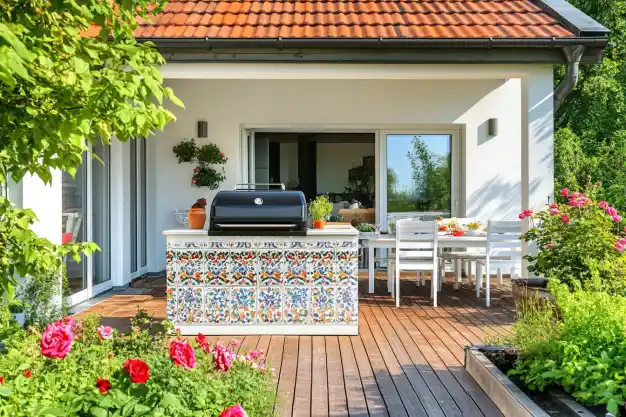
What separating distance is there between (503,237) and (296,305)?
9.22 feet

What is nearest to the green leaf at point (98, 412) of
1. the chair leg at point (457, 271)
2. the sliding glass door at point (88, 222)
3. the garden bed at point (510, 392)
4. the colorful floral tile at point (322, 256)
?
the garden bed at point (510, 392)

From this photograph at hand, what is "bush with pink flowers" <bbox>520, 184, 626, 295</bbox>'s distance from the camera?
5.16m

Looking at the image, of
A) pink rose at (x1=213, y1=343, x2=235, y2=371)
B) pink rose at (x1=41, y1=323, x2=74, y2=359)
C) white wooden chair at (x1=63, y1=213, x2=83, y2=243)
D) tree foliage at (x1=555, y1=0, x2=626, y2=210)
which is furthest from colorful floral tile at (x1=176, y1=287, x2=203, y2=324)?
tree foliage at (x1=555, y1=0, x2=626, y2=210)

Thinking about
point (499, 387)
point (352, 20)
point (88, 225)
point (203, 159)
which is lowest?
point (499, 387)

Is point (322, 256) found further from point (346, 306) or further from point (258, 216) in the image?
point (258, 216)

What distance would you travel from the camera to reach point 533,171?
22.1 feet

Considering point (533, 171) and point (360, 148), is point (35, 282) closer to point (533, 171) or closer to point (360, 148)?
point (533, 171)

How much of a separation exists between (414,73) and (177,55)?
244cm

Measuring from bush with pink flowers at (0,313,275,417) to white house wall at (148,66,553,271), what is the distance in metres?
5.93

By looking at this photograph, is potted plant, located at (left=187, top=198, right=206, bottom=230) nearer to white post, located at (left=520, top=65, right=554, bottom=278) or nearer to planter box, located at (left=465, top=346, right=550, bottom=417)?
planter box, located at (left=465, top=346, right=550, bottom=417)

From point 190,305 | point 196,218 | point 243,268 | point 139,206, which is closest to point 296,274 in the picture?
point 243,268

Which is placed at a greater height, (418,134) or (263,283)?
(418,134)

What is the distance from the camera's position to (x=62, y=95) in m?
2.12

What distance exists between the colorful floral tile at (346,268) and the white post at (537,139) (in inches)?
93.4
